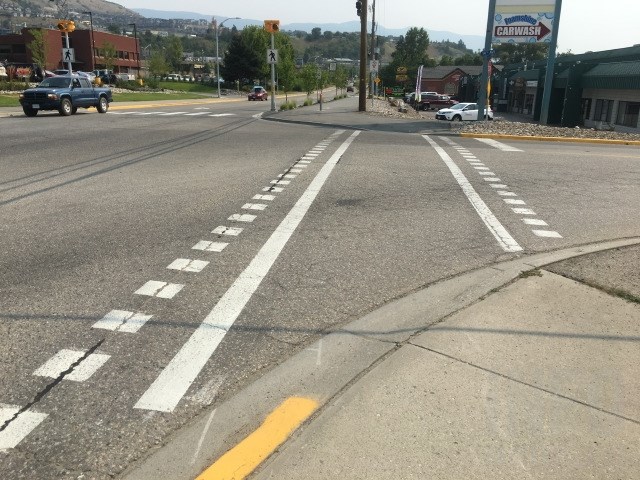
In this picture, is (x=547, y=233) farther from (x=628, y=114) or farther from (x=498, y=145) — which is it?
(x=628, y=114)

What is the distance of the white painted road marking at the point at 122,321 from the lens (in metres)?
4.28

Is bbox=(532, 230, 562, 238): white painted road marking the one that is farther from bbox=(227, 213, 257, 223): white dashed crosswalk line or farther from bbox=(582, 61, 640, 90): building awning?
bbox=(582, 61, 640, 90): building awning

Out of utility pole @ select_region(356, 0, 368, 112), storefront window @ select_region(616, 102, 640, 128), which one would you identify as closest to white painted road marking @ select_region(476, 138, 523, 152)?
utility pole @ select_region(356, 0, 368, 112)

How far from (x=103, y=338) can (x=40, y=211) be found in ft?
14.4

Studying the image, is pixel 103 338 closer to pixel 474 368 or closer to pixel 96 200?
pixel 474 368

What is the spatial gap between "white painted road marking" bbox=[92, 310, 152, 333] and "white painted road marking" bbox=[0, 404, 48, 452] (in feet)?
3.52

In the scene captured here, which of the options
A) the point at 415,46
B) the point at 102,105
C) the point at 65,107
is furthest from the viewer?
the point at 415,46

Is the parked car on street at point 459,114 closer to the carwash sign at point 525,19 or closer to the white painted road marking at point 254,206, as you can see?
the carwash sign at point 525,19

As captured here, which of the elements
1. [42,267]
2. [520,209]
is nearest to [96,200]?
[42,267]

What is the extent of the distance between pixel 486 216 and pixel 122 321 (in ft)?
17.8

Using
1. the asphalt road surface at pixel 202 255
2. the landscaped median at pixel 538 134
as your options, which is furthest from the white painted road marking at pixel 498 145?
the asphalt road surface at pixel 202 255

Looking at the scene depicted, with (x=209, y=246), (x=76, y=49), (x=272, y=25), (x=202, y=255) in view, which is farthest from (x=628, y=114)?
(x=76, y=49)

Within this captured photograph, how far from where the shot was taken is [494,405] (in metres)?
3.38

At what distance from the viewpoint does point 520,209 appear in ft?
27.5
